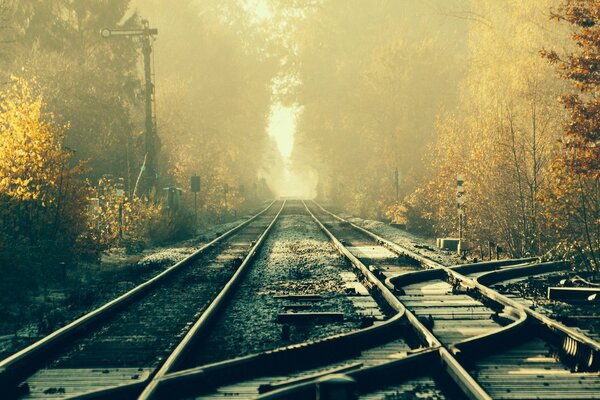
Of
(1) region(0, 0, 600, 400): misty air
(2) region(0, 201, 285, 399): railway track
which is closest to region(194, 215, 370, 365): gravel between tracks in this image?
(1) region(0, 0, 600, 400): misty air

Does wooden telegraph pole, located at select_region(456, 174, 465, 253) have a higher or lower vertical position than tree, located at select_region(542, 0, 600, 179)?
lower

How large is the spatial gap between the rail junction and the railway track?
2 cm

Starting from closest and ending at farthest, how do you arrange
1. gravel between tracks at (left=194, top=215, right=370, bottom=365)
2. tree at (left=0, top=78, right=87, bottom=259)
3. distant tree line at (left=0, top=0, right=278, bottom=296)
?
1. gravel between tracks at (left=194, top=215, right=370, bottom=365)
2. tree at (left=0, top=78, right=87, bottom=259)
3. distant tree line at (left=0, top=0, right=278, bottom=296)

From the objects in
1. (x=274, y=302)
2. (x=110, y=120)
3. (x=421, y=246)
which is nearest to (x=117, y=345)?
(x=274, y=302)

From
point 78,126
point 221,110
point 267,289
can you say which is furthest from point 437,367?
point 221,110

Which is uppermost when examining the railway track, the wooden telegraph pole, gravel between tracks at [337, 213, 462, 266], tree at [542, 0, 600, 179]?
tree at [542, 0, 600, 179]

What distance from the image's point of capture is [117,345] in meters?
8.12

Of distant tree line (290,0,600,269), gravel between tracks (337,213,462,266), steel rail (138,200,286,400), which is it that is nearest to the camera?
steel rail (138,200,286,400)

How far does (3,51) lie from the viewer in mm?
36062

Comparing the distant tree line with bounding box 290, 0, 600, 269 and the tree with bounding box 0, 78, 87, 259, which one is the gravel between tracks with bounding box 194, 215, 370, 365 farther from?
the distant tree line with bounding box 290, 0, 600, 269

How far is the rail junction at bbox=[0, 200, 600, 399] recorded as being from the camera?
19.8 ft

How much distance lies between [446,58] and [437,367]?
43188mm

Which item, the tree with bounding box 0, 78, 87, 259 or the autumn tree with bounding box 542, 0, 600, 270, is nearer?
the autumn tree with bounding box 542, 0, 600, 270

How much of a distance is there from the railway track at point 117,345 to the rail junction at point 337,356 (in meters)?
0.02
